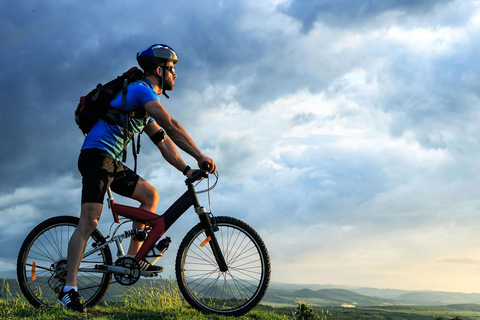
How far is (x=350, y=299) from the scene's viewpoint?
7018 inches

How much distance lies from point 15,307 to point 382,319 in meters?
79.5

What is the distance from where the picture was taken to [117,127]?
563 centimetres

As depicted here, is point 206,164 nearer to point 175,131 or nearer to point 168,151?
point 175,131

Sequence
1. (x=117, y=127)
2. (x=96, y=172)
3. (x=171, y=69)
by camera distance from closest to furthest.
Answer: (x=96, y=172) < (x=117, y=127) < (x=171, y=69)

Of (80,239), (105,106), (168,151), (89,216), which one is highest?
(105,106)

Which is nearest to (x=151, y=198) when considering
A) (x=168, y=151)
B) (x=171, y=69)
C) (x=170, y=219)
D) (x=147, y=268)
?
(x=170, y=219)

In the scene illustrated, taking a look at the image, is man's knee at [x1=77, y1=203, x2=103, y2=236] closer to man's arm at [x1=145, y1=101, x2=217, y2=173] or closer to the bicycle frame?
the bicycle frame


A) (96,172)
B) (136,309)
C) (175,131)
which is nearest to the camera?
(175,131)

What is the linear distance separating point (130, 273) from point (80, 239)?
2.73 ft

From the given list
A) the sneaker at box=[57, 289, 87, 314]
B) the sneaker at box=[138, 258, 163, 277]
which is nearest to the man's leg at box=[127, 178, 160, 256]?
the sneaker at box=[138, 258, 163, 277]

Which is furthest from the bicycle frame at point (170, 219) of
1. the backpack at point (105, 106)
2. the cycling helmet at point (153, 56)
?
the cycling helmet at point (153, 56)

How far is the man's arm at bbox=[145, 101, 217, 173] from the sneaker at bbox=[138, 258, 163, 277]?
1592 mm

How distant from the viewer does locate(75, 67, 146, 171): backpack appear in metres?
5.61

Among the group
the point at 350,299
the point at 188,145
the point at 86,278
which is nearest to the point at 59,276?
the point at 86,278
